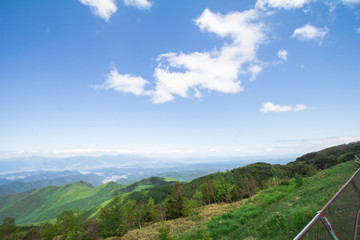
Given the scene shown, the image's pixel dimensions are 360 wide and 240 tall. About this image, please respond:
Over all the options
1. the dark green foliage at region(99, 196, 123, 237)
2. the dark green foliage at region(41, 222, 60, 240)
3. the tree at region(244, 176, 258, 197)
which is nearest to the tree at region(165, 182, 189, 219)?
the dark green foliage at region(99, 196, 123, 237)

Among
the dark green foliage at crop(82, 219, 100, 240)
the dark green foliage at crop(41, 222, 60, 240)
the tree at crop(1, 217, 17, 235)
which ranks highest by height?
the dark green foliage at crop(82, 219, 100, 240)

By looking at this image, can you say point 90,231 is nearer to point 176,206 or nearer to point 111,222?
point 111,222

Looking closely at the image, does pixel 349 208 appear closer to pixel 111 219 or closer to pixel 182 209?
pixel 182 209

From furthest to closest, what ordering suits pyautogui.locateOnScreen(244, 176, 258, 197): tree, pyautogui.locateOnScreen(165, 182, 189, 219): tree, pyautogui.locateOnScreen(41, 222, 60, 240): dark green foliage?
pyautogui.locateOnScreen(244, 176, 258, 197): tree
pyautogui.locateOnScreen(41, 222, 60, 240): dark green foliage
pyautogui.locateOnScreen(165, 182, 189, 219): tree

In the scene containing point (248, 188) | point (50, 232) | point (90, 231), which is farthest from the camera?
point (248, 188)

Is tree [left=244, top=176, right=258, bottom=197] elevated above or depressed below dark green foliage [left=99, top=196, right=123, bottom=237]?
above

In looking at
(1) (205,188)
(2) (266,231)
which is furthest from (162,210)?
(2) (266,231)

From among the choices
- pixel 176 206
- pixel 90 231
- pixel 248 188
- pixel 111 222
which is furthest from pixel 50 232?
pixel 248 188

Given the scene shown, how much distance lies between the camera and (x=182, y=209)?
57312 mm

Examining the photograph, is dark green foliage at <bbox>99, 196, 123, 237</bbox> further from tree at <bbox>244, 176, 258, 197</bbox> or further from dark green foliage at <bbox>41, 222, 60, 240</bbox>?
tree at <bbox>244, 176, 258, 197</bbox>

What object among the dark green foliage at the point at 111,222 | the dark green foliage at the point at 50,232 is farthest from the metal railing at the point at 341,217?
the dark green foliage at the point at 50,232

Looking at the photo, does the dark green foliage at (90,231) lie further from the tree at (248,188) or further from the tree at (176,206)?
the tree at (248,188)

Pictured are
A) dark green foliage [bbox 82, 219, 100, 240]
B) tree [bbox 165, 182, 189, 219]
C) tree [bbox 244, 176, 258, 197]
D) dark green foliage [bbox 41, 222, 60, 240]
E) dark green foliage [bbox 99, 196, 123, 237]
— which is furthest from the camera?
tree [bbox 244, 176, 258, 197]

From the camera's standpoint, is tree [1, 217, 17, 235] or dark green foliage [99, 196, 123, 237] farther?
tree [1, 217, 17, 235]
